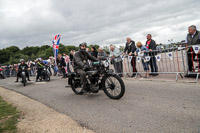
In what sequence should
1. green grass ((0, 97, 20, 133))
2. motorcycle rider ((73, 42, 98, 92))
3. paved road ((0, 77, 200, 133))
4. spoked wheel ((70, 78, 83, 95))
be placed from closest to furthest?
1. paved road ((0, 77, 200, 133))
2. green grass ((0, 97, 20, 133))
3. motorcycle rider ((73, 42, 98, 92))
4. spoked wheel ((70, 78, 83, 95))

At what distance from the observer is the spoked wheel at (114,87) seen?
452 centimetres

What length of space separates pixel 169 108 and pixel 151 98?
90 centimetres

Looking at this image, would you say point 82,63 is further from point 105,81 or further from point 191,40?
point 191,40

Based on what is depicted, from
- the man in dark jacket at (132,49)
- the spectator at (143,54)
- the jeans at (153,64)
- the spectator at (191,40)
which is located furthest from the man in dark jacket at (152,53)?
the spectator at (191,40)

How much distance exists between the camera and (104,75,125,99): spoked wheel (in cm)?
452

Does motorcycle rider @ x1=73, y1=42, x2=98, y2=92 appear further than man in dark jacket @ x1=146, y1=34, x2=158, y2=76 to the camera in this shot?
No

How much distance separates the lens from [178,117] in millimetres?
3154

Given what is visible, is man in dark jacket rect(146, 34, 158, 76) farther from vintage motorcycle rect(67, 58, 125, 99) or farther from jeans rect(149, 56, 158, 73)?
vintage motorcycle rect(67, 58, 125, 99)

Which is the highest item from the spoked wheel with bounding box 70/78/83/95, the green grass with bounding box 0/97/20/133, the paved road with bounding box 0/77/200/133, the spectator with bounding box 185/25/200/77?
the spectator with bounding box 185/25/200/77

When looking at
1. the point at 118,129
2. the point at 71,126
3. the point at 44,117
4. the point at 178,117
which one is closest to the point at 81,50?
the point at 44,117

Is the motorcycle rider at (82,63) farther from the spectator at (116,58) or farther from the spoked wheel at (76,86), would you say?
the spectator at (116,58)

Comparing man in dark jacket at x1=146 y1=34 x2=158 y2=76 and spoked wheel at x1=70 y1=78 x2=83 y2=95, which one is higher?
man in dark jacket at x1=146 y1=34 x2=158 y2=76

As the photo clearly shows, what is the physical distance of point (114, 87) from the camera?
4.79 m

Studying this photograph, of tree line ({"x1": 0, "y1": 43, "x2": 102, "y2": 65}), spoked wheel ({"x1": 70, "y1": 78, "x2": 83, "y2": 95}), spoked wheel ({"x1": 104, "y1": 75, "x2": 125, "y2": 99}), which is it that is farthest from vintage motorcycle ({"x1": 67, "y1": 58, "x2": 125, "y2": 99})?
tree line ({"x1": 0, "y1": 43, "x2": 102, "y2": 65})
